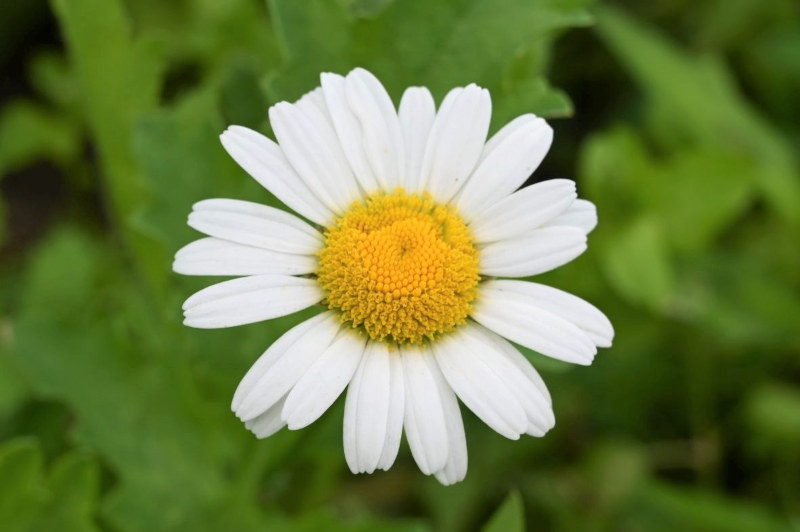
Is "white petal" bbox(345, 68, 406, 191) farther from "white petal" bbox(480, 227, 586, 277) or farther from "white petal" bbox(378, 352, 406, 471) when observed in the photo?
"white petal" bbox(378, 352, 406, 471)

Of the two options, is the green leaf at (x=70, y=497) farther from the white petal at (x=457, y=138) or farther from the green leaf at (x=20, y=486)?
the white petal at (x=457, y=138)

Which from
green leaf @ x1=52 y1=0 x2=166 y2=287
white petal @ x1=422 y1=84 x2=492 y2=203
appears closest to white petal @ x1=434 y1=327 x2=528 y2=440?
white petal @ x1=422 y1=84 x2=492 y2=203

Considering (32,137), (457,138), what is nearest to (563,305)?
(457,138)

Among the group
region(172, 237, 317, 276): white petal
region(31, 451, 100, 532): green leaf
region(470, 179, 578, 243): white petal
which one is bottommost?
region(31, 451, 100, 532): green leaf

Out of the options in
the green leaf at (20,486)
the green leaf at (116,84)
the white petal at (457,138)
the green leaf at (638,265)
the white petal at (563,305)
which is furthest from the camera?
the green leaf at (638,265)

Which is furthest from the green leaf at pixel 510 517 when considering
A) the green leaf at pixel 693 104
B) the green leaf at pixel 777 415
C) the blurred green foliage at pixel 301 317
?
the green leaf at pixel 693 104
